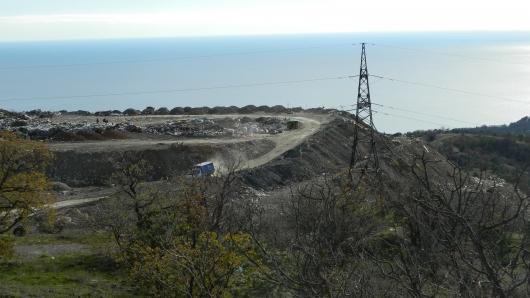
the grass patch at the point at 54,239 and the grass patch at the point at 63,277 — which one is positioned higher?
the grass patch at the point at 63,277

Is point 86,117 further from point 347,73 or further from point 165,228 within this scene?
point 347,73

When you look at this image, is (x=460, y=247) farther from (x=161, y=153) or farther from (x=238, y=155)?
(x=238, y=155)

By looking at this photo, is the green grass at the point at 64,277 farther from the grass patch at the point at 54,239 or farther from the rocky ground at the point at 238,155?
the rocky ground at the point at 238,155

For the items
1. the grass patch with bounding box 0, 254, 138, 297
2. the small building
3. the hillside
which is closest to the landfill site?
the small building

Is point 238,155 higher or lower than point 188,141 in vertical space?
lower

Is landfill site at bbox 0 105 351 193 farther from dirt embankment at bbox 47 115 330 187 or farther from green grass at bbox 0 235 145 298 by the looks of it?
green grass at bbox 0 235 145 298

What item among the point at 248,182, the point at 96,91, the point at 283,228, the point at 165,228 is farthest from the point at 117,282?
the point at 96,91

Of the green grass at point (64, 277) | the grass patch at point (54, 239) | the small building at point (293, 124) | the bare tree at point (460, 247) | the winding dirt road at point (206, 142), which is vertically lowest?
the grass patch at point (54, 239)

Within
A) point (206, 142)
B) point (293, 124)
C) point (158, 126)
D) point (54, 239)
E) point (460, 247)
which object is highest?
point (460, 247)

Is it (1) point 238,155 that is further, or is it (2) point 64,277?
(1) point 238,155

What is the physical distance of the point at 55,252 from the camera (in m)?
23.5

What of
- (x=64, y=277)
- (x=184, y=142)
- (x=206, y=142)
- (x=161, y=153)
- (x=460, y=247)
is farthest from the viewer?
(x=206, y=142)

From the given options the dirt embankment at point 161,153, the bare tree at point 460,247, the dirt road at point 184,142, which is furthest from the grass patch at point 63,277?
the dirt road at point 184,142

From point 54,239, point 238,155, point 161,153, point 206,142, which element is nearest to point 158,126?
point 206,142
